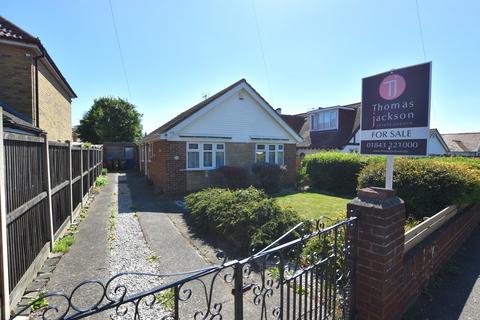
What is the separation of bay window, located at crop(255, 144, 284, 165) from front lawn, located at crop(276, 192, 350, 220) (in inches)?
127

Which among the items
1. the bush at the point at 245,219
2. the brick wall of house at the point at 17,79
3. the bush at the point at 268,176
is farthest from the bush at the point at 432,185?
the brick wall of house at the point at 17,79

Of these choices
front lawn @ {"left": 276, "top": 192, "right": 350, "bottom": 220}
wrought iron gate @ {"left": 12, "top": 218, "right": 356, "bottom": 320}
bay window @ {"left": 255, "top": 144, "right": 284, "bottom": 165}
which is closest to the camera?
wrought iron gate @ {"left": 12, "top": 218, "right": 356, "bottom": 320}

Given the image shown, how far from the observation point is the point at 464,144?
36875 millimetres

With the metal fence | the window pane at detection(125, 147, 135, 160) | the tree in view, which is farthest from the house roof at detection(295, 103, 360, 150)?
the tree

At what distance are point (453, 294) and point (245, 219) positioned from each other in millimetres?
3654

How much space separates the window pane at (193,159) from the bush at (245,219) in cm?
590

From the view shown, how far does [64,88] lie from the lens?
1574cm

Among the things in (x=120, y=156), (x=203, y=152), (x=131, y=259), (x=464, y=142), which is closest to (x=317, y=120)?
(x=203, y=152)

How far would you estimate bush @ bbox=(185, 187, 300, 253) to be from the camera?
18.3 ft

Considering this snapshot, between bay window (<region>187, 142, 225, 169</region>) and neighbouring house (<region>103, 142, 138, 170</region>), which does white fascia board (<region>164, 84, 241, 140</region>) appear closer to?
bay window (<region>187, 142, 225, 169</region>)

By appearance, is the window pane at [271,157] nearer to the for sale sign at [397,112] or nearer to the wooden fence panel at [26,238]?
the for sale sign at [397,112]

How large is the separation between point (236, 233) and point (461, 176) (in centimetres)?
514

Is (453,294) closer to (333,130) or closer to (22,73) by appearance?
(22,73)

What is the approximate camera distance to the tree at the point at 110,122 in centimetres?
3587
